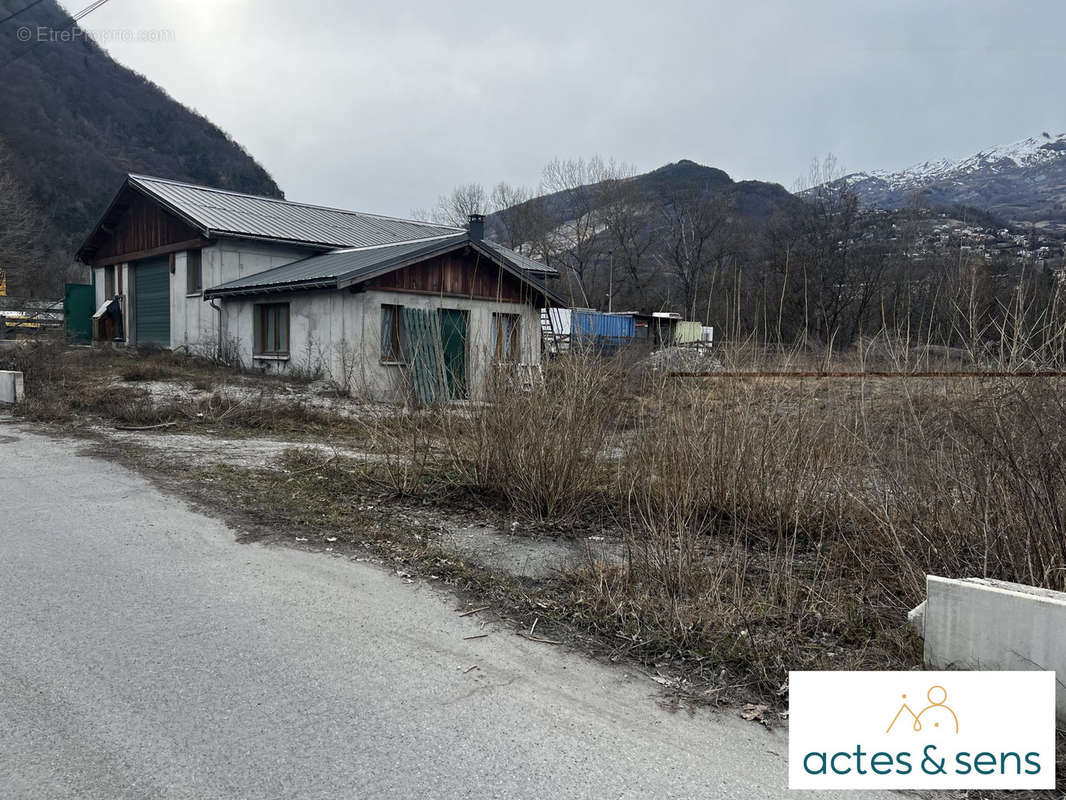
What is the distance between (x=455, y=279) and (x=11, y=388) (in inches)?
407

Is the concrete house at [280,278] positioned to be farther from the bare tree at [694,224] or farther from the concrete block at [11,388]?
the bare tree at [694,224]

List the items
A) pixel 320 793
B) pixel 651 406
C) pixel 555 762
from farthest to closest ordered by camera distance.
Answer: pixel 651 406, pixel 555 762, pixel 320 793

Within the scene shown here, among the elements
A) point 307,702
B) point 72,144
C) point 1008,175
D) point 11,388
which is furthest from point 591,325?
point 1008,175

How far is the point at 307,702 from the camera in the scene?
3.22m

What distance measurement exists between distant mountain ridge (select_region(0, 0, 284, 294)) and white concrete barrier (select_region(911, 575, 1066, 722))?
50423 mm

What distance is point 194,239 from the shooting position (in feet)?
78.1

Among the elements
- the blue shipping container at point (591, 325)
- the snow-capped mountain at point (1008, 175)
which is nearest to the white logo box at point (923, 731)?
the blue shipping container at point (591, 325)

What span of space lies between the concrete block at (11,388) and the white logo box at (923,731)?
49.7ft

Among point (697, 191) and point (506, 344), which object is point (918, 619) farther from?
point (697, 191)

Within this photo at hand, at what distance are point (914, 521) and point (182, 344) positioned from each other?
2503 cm

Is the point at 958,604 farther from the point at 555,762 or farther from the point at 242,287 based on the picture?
the point at 242,287

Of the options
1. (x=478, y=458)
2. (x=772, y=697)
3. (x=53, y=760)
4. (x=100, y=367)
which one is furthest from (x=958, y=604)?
(x=100, y=367)

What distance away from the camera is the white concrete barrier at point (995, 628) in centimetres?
309

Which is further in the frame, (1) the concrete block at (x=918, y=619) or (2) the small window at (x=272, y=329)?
(2) the small window at (x=272, y=329)
